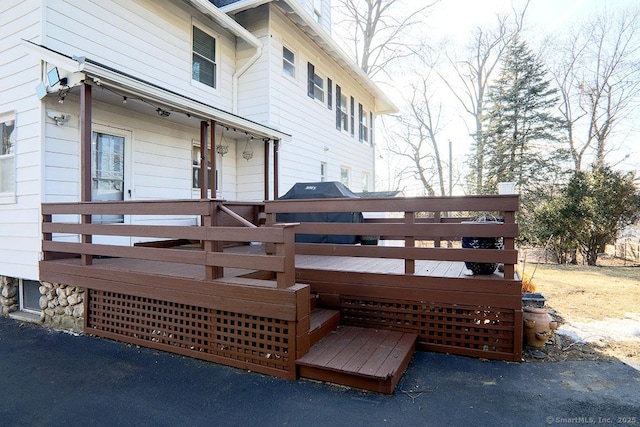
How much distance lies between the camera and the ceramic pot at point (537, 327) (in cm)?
370

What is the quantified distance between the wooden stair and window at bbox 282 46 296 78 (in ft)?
20.9

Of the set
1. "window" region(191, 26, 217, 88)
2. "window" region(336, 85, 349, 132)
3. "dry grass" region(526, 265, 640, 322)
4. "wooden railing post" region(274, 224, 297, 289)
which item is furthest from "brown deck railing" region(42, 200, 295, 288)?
"window" region(336, 85, 349, 132)

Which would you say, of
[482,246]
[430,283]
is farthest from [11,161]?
[482,246]

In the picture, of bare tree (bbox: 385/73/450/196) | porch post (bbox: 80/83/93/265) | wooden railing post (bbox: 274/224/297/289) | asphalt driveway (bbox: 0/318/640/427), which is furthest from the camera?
bare tree (bbox: 385/73/450/196)

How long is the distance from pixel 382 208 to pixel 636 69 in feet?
71.0

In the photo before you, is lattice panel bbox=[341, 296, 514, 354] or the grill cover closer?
lattice panel bbox=[341, 296, 514, 354]

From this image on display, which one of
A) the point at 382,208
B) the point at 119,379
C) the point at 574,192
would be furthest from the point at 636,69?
the point at 119,379

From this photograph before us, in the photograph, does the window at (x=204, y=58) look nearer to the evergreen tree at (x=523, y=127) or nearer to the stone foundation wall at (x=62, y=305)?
the stone foundation wall at (x=62, y=305)

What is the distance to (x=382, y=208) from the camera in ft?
12.7

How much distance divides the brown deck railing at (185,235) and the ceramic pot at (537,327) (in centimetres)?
247

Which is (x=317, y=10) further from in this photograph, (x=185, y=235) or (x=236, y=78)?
(x=185, y=235)

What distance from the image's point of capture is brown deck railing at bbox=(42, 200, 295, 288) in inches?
127

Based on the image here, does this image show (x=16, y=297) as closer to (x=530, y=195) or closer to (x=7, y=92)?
(x=7, y=92)

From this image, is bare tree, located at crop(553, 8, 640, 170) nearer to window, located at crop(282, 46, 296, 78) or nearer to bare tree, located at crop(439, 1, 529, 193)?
bare tree, located at crop(439, 1, 529, 193)
